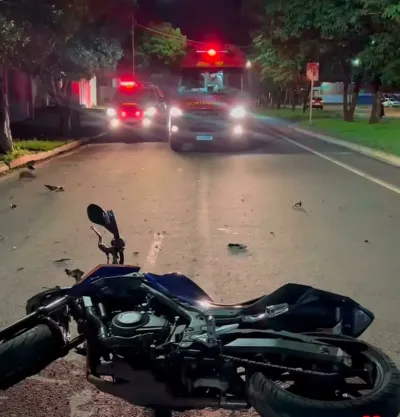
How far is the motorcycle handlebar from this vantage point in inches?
130

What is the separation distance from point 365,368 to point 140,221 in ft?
22.2

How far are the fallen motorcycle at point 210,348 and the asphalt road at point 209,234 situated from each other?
73cm

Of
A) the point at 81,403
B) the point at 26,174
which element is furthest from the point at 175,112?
the point at 81,403

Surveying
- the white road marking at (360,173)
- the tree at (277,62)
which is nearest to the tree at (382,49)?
the tree at (277,62)

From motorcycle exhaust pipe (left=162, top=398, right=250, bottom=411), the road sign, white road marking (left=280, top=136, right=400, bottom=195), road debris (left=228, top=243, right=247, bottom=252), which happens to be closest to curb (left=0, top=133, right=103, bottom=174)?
white road marking (left=280, top=136, right=400, bottom=195)

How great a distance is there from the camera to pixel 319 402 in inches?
118

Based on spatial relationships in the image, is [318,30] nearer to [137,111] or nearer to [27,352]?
[137,111]

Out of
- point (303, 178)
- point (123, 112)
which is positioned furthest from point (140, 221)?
point (123, 112)

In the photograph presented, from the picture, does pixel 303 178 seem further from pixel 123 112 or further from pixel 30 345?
pixel 123 112

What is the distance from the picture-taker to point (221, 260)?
7.58 metres

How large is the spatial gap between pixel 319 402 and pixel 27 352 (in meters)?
1.42

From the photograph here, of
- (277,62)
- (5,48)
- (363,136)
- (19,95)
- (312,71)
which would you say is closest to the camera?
(5,48)

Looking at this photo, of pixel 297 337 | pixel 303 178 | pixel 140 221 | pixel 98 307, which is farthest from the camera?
pixel 303 178

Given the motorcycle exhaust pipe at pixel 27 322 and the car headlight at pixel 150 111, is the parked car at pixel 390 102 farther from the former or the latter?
the motorcycle exhaust pipe at pixel 27 322
